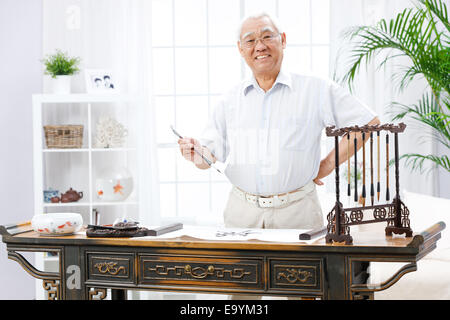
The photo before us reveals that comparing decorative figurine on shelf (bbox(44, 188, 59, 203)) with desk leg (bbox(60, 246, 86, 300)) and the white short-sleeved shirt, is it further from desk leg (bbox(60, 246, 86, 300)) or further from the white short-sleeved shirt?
desk leg (bbox(60, 246, 86, 300))

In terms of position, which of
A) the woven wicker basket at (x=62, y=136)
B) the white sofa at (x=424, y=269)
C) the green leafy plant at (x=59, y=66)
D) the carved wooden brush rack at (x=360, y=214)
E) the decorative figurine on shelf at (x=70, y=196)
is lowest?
the white sofa at (x=424, y=269)

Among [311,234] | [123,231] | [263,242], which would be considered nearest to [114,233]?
[123,231]

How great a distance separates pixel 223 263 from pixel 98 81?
3.00 m

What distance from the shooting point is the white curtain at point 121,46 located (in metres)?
5.09

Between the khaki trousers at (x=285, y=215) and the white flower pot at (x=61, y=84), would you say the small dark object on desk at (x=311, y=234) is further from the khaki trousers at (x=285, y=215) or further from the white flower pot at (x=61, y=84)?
the white flower pot at (x=61, y=84)

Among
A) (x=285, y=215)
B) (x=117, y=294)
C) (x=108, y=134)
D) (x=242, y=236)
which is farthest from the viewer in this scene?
(x=108, y=134)

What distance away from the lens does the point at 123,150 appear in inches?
197

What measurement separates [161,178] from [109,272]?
2.83m

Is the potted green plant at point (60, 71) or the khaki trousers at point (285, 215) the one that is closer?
the khaki trousers at point (285, 215)

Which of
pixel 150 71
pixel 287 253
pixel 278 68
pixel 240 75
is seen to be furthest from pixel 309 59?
pixel 287 253

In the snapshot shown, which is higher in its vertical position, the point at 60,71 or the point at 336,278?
the point at 60,71

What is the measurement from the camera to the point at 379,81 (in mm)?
5020

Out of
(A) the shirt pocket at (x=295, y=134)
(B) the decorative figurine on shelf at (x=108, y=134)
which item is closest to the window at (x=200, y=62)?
(B) the decorative figurine on shelf at (x=108, y=134)

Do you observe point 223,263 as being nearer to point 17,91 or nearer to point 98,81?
point 98,81
